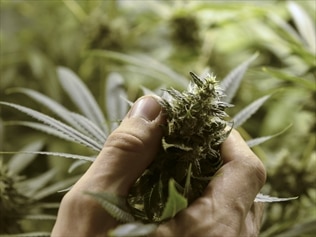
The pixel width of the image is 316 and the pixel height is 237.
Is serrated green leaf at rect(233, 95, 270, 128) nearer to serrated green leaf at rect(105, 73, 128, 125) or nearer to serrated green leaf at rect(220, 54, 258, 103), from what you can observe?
serrated green leaf at rect(220, 54, 258, 103)

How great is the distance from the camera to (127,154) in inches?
20.0

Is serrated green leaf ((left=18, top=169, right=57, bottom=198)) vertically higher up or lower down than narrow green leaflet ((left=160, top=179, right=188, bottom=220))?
lower down

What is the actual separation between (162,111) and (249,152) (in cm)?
10

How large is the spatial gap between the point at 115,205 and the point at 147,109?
4.3 inches

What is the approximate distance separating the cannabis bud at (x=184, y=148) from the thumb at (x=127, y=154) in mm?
14

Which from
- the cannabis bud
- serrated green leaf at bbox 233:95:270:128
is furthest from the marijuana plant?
serrated green leaf at bbox 233:95:270:128

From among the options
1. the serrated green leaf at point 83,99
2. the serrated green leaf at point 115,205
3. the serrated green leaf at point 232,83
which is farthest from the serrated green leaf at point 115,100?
the serrated green leaf at point 115,205

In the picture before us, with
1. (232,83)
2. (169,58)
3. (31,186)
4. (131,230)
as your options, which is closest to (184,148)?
(131,230)

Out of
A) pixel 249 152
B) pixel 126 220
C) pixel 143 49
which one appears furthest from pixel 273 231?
pixel 143 49

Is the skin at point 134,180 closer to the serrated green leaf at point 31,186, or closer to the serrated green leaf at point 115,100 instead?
the serrated green leaf at point 115,100

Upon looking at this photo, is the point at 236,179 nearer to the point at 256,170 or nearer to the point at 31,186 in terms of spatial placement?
the point at 256,170

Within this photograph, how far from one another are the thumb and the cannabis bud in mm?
14

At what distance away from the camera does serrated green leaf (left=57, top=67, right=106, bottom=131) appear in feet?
2.47

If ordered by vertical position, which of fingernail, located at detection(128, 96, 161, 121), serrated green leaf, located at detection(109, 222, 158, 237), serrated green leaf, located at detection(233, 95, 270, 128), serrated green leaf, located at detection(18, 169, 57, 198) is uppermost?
fingernail, located at detection(128, 96, 161, 121)
